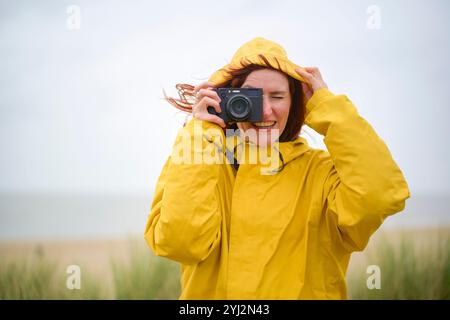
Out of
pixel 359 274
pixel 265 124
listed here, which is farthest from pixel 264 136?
pixel 359 274

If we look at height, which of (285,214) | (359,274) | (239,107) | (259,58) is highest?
(259,58)

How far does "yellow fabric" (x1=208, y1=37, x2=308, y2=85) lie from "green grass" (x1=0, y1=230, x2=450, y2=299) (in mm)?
1124

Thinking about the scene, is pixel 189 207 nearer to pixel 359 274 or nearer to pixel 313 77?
pixel 313 77

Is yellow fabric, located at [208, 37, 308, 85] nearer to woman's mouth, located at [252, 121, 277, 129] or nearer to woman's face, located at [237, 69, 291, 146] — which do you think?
woman's face, located at [237, 69, 291, 146]

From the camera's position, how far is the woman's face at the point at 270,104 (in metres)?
1.37

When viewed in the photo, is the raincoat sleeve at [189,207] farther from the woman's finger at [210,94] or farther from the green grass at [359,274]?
the green grass at [359,274]

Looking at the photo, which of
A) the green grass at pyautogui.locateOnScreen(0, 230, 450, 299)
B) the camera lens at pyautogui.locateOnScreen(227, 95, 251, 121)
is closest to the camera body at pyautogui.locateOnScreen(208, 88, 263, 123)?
the camera lens at pyautogui.locateOnScreen(227, 95, 251, 121)

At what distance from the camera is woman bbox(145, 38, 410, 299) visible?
1.21 metres

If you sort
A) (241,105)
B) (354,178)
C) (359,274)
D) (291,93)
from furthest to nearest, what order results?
(359,274), (291,93), (241,105), (354,178)

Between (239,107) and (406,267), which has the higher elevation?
(239,107)

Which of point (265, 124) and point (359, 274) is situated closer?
point (265, 124)

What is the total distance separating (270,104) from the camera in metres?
1.37

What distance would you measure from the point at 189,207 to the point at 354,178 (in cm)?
42
